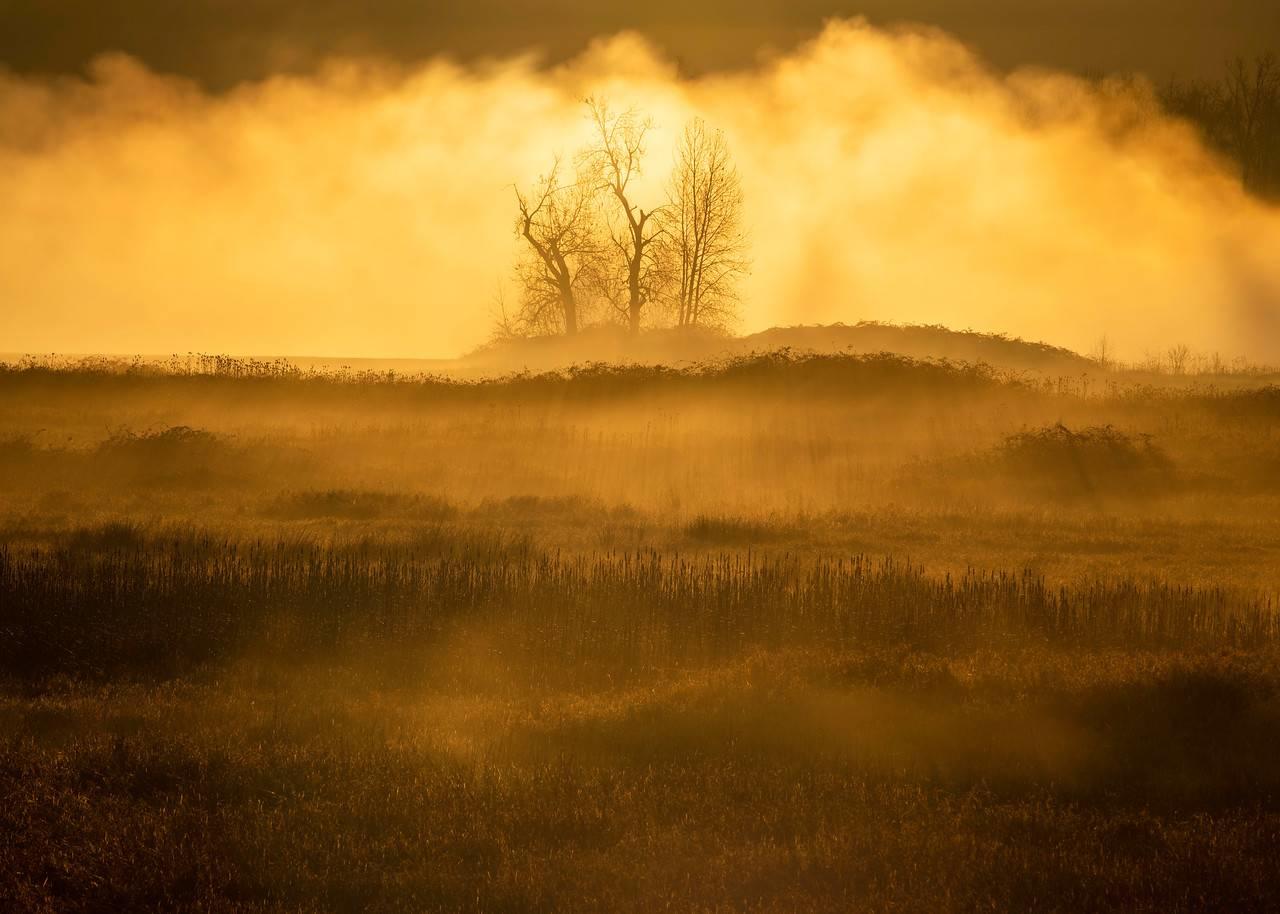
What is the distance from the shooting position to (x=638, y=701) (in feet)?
34.8

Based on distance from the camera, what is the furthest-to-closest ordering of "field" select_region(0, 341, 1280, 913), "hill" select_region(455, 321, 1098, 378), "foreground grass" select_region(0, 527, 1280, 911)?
"hill" select_region(455, 321, 1098, 378), "field" select_region(0, 341, 1280, 913), "foreground grass" select_region(0, 527, 1280, 911)

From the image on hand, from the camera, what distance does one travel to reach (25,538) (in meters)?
19.0

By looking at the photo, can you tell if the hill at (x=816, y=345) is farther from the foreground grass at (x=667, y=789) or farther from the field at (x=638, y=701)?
the foreground grass at (x=667, y=789)

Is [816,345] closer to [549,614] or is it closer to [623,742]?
[549,614]

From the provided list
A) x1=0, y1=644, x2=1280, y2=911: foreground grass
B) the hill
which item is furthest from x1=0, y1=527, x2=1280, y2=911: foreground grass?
the hill

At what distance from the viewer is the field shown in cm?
704

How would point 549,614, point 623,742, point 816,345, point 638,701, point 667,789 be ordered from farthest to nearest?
point 816,345 → point 549,614 → point 638,701 → point 623,742 → point 667,789

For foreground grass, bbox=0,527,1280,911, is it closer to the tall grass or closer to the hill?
the tall grass

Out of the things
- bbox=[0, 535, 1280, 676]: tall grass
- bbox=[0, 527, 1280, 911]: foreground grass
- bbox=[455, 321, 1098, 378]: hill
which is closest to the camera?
bbox=[0, 527, 1280, 911]: foreground grass

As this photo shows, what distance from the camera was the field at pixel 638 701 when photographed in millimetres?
7043

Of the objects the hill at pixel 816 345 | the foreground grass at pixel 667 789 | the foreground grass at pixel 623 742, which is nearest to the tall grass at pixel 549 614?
the foreground grass at pixel 623 742

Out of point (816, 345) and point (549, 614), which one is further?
point (816, 345)

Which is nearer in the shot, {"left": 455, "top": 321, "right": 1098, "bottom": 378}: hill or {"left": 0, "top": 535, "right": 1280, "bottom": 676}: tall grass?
{"left": 0, "top": 535, "right": 1280, "bottom": 676}: tall grass

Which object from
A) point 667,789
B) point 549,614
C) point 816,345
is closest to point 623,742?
point 667,789
